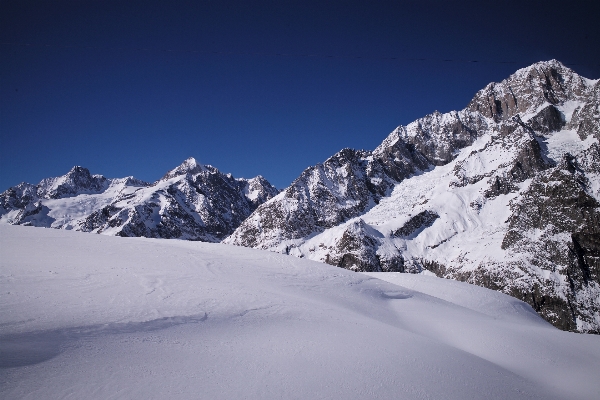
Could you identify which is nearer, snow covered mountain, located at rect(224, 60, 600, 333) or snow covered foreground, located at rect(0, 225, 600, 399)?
snow covered foreground, located at rect(0, 225, 600, 399)

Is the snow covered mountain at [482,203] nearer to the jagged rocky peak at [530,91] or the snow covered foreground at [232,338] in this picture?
the jagged rocky peak at [530,91]

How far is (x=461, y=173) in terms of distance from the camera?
126250 mm

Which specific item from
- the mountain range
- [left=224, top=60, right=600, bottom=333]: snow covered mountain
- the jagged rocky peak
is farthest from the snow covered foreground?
the jagged rocky peak

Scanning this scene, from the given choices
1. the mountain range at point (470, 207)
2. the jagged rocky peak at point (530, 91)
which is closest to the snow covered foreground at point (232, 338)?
the mountain range at point (470, 207)

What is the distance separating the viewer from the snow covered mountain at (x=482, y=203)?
252ft

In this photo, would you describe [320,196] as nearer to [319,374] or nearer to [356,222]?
[356,222]

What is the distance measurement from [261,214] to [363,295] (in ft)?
386

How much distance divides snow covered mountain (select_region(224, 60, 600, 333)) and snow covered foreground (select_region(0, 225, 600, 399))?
237 feet

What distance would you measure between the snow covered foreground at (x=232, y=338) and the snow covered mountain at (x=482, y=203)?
7226 cm

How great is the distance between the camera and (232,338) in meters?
10.2

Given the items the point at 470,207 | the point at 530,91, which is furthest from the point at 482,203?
the point at 530,91

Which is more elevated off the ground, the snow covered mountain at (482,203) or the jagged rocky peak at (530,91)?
the jagged rocky peak at (530,91)

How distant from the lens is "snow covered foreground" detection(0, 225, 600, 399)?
7301 mm

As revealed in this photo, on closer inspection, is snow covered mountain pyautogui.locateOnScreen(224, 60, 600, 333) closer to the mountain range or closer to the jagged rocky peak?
the mountain range
